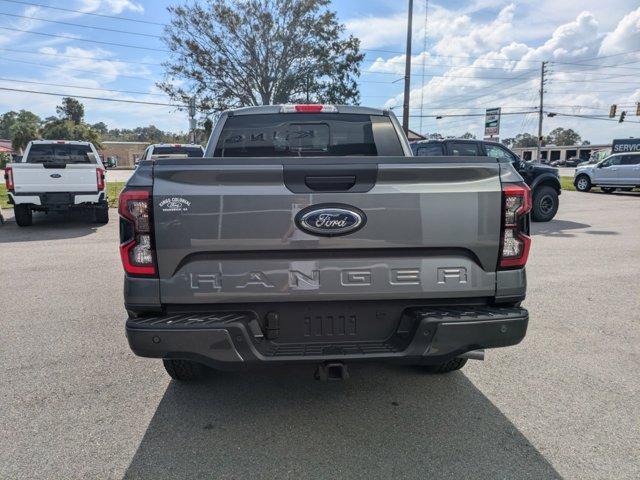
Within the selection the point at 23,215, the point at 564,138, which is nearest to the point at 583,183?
the point at 23,215

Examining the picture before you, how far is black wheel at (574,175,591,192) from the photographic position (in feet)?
75.8

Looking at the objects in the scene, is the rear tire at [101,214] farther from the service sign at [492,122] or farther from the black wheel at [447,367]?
the service sign at [492,122]

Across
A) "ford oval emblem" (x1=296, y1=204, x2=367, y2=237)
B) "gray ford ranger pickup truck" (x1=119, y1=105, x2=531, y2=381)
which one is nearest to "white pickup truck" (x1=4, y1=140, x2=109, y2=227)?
"gray ford ranger pickup truck" (x1=119, y1=105, x2=531, y2=381)

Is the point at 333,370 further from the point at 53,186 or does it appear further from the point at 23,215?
the point at 23,215

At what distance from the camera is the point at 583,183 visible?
76.8 feet

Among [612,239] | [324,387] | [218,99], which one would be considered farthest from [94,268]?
[218,99]

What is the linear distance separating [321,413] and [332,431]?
221mm

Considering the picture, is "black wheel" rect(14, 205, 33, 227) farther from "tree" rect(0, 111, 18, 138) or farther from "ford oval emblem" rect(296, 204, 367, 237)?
"tree" rect(0, 111, 18, 138)

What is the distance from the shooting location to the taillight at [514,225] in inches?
102

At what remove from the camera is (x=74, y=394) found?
3426mm

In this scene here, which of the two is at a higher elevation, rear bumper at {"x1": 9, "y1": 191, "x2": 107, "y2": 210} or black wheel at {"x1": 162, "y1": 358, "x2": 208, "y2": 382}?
rear bumper at {"x1": 9, "y1": 191, "x2": 107, "y2": 210}

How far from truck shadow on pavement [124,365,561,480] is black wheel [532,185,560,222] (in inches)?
413

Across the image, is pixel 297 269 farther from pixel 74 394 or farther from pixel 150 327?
pixel 74 394

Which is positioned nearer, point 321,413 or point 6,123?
point 321,413
